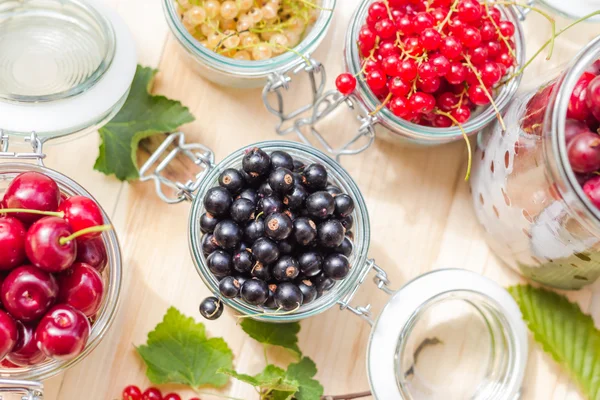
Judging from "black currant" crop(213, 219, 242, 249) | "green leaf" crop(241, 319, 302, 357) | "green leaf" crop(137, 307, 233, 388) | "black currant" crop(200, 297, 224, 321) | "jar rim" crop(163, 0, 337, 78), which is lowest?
"green leaf" crop(137, 307, 233, 388)

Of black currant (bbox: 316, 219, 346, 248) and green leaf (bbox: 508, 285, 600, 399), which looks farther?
green leaf (bbox: 508, 285, 600, 399)

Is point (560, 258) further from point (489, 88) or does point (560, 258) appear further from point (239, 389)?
point (239, 389)

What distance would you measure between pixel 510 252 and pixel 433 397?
0.74 ft

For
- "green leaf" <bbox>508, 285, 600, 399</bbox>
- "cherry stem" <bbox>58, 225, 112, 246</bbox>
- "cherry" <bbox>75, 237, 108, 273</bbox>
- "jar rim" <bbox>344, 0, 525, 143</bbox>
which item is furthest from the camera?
"green leaf" <bbox>508, 285, 600, 399</bbox>

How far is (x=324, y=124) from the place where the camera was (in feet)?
3.08

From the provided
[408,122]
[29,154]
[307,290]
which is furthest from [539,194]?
[29,154]

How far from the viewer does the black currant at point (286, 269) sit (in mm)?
712

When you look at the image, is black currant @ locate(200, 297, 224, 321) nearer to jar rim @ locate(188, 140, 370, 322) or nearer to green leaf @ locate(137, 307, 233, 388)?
jar rim @ locate(188, 140, 370, 322)

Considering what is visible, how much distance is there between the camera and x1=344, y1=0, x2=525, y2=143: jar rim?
2.64 ft

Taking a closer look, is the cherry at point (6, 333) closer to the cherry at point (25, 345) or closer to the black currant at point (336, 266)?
the cherry at point (25, 345)

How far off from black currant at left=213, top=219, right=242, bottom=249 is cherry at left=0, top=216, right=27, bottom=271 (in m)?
0.20

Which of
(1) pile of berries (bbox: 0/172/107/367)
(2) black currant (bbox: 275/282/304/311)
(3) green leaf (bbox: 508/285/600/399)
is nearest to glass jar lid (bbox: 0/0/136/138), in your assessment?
(1) pile of berries (bbox: 0/172/107/367)

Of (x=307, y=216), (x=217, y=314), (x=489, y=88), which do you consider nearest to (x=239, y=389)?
(x=217, y=314)

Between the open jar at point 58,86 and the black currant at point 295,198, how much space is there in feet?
0.68
